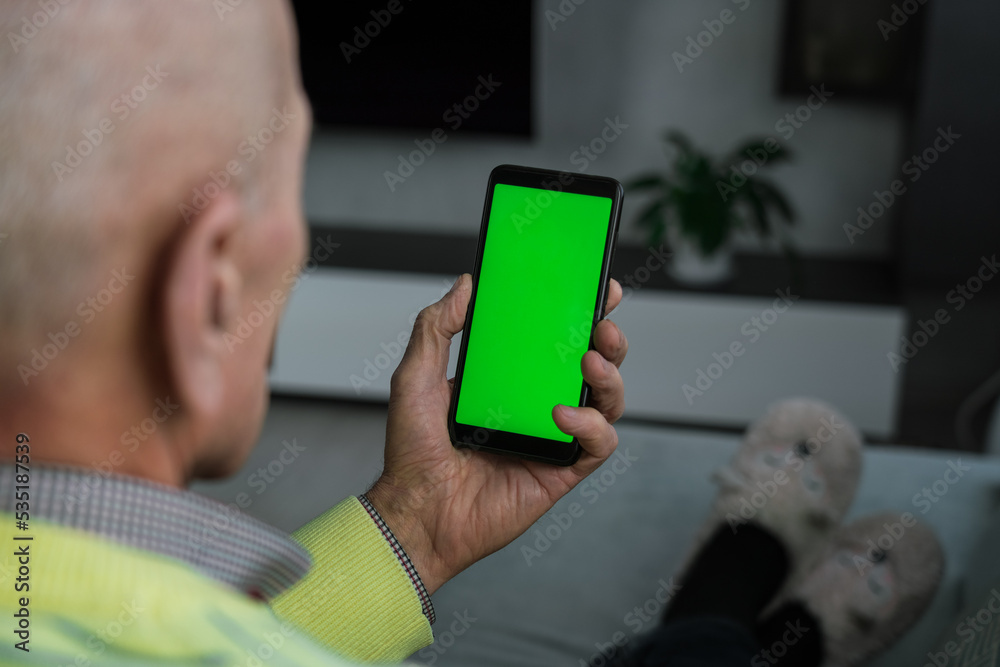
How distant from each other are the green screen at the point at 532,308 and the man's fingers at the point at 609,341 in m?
0.02

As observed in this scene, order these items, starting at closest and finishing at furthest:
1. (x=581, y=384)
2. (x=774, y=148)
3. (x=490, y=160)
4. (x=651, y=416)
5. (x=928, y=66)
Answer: (x=581, y=384) < (x=928, y=66) < (x=774, y=148) < (x=651, y=416) < (x=490, y=160)

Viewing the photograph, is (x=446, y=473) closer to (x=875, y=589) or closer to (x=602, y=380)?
(x=602, y=380)

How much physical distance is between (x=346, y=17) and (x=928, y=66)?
1334 mm

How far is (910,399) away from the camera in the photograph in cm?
222

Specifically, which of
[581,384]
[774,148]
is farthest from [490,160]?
[581,384]

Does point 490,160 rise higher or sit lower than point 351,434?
higher

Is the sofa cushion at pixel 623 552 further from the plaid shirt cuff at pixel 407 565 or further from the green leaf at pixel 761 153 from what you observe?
the green leaf at pixel 761 153

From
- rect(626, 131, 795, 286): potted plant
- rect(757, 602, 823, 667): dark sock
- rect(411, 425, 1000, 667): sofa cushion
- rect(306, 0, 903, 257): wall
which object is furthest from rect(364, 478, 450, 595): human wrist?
rect(306, 0, 903, 257): wall

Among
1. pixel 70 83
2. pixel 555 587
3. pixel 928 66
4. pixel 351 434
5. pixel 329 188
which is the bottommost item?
pixel 351 434

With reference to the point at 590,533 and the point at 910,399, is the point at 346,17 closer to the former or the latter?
the point at 590,533

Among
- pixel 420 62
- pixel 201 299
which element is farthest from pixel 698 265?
pixel 201 299

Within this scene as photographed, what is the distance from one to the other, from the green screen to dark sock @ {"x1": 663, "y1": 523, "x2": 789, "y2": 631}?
49 cm

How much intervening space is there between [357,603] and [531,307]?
28 cm

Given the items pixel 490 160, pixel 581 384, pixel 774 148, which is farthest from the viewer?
pixel 490 160
